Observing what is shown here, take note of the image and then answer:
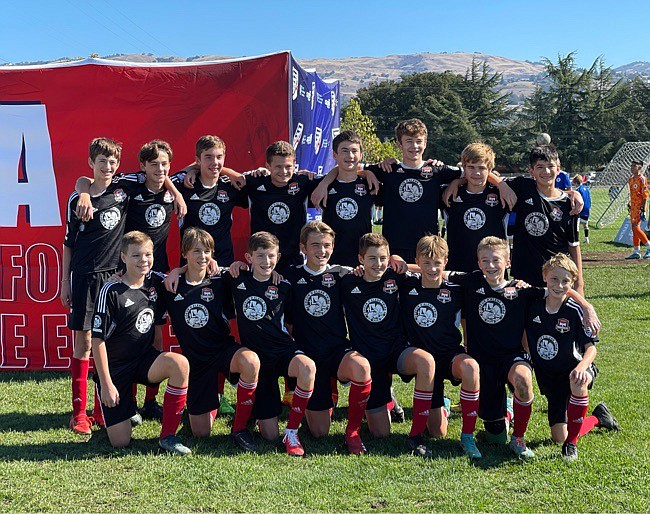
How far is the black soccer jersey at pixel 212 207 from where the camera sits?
5.20m

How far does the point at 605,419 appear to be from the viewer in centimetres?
453

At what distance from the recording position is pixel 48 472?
3.90 m

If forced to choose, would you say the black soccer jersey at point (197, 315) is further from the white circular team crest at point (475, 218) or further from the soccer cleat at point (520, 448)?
the soccer cleat at point (520, 448)

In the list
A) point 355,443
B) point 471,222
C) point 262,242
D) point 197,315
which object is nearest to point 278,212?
point 262,242

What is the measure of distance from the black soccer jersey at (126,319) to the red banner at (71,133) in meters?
1.74

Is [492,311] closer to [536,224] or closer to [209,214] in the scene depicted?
[536,224]

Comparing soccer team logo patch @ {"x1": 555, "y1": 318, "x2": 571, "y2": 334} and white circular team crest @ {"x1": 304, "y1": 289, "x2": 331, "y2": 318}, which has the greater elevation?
white circular team crest @ {"x1": 304, "y1": 289, "x2": 331, "y2": 318}

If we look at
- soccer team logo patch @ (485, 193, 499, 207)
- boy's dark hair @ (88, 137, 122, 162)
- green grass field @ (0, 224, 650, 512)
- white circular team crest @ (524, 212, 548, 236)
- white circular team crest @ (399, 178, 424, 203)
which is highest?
boy's dark hair @ (88, 137, 122, 162)

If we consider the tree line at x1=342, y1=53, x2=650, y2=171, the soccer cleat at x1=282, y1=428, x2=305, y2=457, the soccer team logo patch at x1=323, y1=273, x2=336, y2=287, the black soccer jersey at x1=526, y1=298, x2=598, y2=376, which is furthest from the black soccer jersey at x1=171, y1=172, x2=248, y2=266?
the tree line at x1=342, y1=53, x2=650, y2=171

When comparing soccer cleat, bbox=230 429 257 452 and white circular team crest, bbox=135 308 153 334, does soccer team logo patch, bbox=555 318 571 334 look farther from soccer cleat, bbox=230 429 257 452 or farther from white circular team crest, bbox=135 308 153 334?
white circular team crest, bbox=135 308 153 334

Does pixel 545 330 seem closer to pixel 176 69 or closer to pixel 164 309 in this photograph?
pixel 164 309

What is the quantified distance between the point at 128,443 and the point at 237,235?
93.9 inches

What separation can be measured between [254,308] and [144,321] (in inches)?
29.6

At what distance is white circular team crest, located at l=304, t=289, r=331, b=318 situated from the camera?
181 inches
